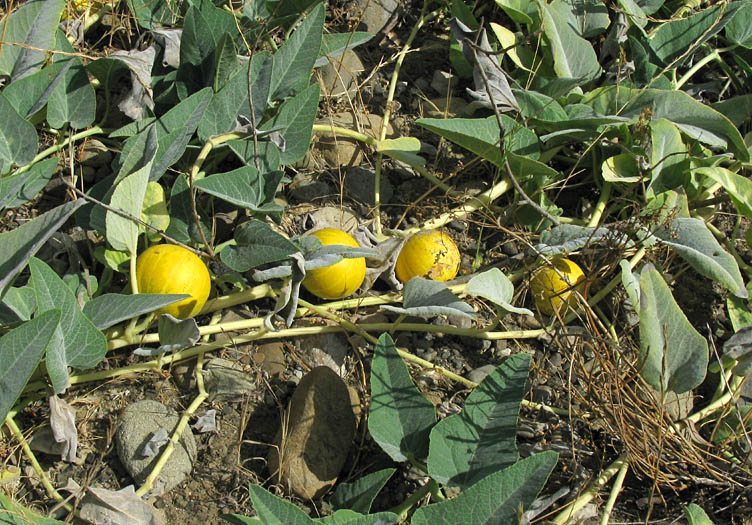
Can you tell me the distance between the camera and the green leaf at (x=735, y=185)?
5.12ft

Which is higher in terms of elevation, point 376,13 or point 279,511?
point 376,13

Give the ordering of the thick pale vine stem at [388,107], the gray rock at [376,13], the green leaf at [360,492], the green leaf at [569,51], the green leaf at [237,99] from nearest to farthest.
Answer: the green leaf at [360,492]
the green leaf at [237,99]
the thick pale vine stem at [388,107]
the green leaf at [569,51]
the gray rock at [376,13]

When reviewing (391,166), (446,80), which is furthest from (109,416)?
(446,80)

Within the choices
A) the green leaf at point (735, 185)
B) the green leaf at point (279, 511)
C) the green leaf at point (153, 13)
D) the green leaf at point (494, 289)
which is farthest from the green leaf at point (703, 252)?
the green leaf at point (153, 13)

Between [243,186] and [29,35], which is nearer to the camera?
[243,186]

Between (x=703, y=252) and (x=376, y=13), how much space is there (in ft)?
3.68

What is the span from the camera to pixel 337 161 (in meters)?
1.78

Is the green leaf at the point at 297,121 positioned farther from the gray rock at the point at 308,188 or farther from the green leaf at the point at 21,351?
the green leaf at the point at 21,351

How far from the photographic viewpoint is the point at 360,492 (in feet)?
3.98

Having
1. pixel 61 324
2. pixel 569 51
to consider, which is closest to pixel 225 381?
pixel 61 324

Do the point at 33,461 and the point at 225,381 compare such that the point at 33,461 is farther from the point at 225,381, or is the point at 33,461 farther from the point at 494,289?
the point at 494,289

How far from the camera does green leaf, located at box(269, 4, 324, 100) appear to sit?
1.62 m

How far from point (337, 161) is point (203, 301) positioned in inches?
22.1

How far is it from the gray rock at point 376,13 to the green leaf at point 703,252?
100 centimetres
